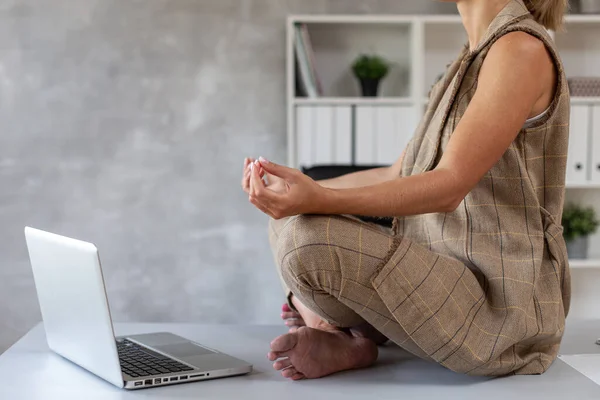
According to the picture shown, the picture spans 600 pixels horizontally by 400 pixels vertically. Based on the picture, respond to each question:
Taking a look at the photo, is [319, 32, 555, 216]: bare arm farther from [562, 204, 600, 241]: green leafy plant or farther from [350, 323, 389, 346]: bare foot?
[562, 204, 600, 241]: green leafy plant

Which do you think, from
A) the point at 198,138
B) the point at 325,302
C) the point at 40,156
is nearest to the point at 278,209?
the point at 325,302

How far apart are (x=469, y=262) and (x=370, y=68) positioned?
5.48 ft

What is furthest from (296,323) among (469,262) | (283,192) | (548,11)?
(548,11)

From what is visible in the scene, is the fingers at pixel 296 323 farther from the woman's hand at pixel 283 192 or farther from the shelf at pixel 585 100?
the shelf at pixel 585 100

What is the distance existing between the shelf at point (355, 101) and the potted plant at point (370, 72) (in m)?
0.05

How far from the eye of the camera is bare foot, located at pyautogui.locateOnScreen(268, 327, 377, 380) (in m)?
1.17

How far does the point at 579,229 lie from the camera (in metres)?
2.79

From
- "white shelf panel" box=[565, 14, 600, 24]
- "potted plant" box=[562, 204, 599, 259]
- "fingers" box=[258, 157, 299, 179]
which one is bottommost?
"potted plant" box=[562, 204, 599, 259]

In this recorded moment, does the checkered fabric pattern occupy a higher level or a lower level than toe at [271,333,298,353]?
higher

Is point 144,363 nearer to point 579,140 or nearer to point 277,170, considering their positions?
point 277,170

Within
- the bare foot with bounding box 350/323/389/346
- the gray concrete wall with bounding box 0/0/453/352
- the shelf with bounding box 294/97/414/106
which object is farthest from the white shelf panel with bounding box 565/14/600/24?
the bare foot with bounding box 350/323/389/346

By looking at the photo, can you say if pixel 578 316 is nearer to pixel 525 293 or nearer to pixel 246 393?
pixel 525 293

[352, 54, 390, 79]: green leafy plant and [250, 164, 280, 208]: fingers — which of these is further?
[352, 54, 390, 79]: green leafy plant

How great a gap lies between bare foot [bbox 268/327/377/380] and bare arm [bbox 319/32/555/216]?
0.79 feet
